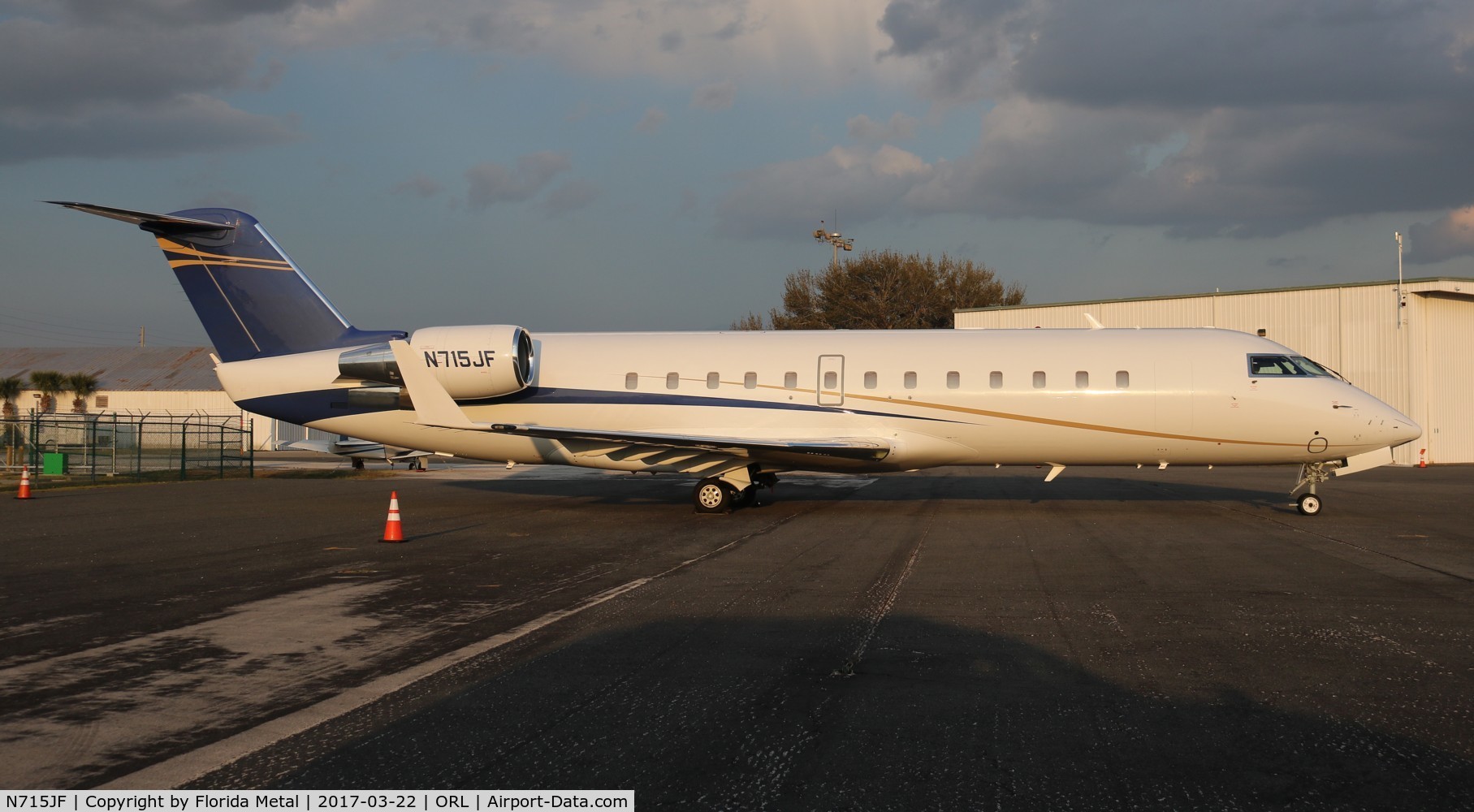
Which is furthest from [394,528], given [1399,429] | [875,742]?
[1399,429]

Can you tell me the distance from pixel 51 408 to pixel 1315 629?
224ft

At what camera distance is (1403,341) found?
34750 millimetres

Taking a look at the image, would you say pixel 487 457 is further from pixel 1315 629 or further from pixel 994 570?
pixel 1315 629

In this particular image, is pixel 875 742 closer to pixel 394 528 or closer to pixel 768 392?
pixel 394 528

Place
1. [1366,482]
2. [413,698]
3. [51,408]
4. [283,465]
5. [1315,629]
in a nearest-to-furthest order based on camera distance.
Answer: [413,698] → [1315,629] → [1366,482] → [283,465] → [51,408]

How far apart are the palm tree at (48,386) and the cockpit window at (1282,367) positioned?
63.9m

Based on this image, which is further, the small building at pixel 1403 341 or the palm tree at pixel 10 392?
the palm tree at pixel 10 392

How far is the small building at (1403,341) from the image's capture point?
114 ft

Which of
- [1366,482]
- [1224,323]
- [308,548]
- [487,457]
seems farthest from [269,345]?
[1224,323]

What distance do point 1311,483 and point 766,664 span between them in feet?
49.3

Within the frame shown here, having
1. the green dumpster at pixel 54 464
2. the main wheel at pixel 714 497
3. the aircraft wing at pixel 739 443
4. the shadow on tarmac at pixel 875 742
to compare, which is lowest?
the shadow on tarmac at pixel 875 742

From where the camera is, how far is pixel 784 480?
27.3 metres

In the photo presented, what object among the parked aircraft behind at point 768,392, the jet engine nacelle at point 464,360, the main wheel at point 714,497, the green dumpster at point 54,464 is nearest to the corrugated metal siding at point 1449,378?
the parked aircraft behind at point 768,392

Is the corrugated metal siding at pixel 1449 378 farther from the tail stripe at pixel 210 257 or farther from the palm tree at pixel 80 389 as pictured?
the palm tree at pixel 80 389
